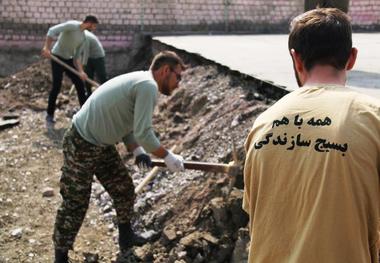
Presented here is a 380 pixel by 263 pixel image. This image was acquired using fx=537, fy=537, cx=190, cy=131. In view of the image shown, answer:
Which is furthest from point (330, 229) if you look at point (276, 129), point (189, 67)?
point (189, 67)

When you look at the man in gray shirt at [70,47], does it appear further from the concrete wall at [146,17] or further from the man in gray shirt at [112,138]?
the concrete wall at [146,17]

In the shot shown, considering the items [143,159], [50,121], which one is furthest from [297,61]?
[50,121]

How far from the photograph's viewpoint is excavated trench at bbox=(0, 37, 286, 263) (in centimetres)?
387

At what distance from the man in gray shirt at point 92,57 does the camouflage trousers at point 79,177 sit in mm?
4700

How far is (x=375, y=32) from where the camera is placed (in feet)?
48.2

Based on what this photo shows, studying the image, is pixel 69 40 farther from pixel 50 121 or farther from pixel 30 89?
pixel 30 89

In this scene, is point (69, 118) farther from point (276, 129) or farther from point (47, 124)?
point (276, 129)

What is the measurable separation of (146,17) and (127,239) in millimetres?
10061

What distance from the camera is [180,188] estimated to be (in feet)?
15.6

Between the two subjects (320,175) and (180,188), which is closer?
(320,175)

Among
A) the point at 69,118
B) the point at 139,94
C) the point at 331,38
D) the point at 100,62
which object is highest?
the point at 331,38

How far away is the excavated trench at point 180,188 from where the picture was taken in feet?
12.7

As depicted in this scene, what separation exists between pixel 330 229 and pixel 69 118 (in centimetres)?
756

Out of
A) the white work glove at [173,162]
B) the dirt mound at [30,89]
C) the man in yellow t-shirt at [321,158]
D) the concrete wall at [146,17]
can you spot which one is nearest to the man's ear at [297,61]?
the man in yellow t-shirt at [321,158]
